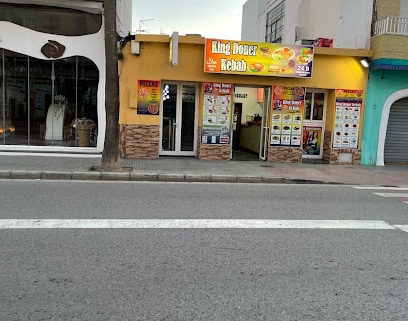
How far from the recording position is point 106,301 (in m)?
3.52

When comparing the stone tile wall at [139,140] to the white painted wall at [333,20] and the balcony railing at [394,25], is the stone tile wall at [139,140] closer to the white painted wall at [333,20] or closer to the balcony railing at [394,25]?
the white painted wall at [333,20]

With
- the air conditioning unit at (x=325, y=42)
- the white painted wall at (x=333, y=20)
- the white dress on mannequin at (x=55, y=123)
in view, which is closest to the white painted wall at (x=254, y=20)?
the white painted wall at (x=333, y=20)

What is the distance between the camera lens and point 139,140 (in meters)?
12.9

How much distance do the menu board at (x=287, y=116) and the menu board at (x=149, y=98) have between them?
3926mm

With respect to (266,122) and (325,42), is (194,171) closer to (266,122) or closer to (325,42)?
(266,122)

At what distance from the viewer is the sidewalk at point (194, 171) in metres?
9.86

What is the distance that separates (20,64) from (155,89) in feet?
14.5

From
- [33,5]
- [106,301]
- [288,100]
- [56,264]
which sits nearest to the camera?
[106,301]

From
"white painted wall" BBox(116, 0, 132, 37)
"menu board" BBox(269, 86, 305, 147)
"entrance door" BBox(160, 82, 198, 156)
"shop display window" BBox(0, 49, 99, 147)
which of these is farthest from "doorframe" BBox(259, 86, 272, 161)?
"shop display window" BBox(0, 49, 99, 147)

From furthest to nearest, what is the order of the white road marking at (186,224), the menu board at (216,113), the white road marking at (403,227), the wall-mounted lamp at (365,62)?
the wall-mounted lamp at (365,62) → the menu board at (216,113) → the white road marking at (403,227) → the white road marking at (186,224)

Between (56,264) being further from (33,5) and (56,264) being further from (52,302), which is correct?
(33,5)

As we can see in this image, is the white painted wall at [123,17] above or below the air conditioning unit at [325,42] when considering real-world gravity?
above

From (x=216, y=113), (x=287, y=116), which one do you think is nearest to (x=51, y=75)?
(x=216, y=113)

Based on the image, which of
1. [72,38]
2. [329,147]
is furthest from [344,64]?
[72,38]
